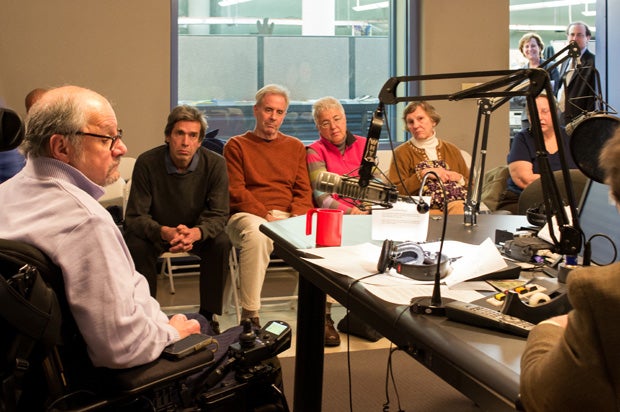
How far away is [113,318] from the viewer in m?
1.49

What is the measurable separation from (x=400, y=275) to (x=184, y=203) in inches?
93.5

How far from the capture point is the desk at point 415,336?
1.05 metres

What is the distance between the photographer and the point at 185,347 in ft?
5.24

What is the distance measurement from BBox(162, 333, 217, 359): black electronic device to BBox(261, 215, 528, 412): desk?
0.33 metres

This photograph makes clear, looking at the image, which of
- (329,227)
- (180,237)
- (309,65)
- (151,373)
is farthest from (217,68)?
(151,373)

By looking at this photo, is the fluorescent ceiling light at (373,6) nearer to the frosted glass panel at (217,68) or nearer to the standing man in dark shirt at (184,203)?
the frosted glass panel at (217,68)

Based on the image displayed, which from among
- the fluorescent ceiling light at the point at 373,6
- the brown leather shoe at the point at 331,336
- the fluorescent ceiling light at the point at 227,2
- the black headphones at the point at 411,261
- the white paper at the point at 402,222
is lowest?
the brown leather shoe at the point at 331,336

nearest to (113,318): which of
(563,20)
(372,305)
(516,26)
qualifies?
(372,305)

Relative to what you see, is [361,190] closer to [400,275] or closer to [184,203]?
[400,275]

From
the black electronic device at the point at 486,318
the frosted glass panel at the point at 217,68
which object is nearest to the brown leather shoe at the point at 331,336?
the black electronic device at the point at 486,318

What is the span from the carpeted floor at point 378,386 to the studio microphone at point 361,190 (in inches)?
52.2

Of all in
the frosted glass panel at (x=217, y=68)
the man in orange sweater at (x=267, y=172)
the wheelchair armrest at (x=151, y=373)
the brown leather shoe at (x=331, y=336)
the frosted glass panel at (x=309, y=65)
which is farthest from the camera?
the frosted glass panel at (x=309, y=65)

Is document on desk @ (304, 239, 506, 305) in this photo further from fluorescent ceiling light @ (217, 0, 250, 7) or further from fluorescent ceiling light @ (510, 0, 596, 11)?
fluorescent ceiling light @ (510, 0, 596, 11)

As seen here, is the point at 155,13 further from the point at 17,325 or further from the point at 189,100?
the point at 17,325
